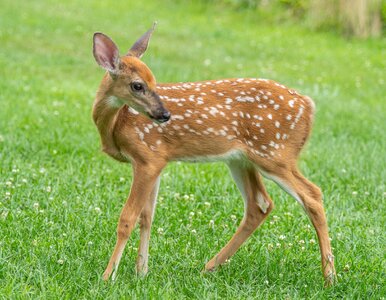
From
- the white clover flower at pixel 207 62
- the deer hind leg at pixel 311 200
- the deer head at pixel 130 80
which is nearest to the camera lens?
the deer head at pixel 130 80

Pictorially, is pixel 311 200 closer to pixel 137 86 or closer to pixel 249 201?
pixel 249 201

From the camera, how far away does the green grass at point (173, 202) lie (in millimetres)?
4598

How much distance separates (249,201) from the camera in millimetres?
5207

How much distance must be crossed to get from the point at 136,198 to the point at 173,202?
1.47 meters

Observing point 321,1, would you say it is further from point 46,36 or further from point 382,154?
point 382,154

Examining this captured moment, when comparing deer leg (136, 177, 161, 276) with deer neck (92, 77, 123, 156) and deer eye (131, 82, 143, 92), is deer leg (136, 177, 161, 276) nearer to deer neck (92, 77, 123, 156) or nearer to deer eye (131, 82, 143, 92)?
deer neck (92, 77, 123, 156)

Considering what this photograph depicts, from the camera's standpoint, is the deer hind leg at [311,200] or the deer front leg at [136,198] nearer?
the deer front leg at [136,198]

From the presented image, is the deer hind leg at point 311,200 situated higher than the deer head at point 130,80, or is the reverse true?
the deer head at point 130,80

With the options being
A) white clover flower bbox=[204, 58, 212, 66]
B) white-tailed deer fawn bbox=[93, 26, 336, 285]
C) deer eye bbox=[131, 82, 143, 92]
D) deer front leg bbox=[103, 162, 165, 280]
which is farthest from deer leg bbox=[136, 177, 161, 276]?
white clover flower bbox=[204, 58, 212, 66]

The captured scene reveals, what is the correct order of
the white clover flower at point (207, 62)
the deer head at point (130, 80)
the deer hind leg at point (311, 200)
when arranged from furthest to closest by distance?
the white clover flower at point (207, 62)
the deer hind leg at point (311, 200)
the deer head at point (130, 80)

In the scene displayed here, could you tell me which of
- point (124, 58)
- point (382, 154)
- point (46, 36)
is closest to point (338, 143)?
point (382, 154)

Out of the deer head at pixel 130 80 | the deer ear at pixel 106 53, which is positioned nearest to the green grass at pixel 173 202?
the deer head at pixel 130 80

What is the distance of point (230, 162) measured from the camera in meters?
5.11

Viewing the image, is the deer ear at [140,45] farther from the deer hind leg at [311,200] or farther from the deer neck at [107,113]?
the deer hind leg at [311,200]
